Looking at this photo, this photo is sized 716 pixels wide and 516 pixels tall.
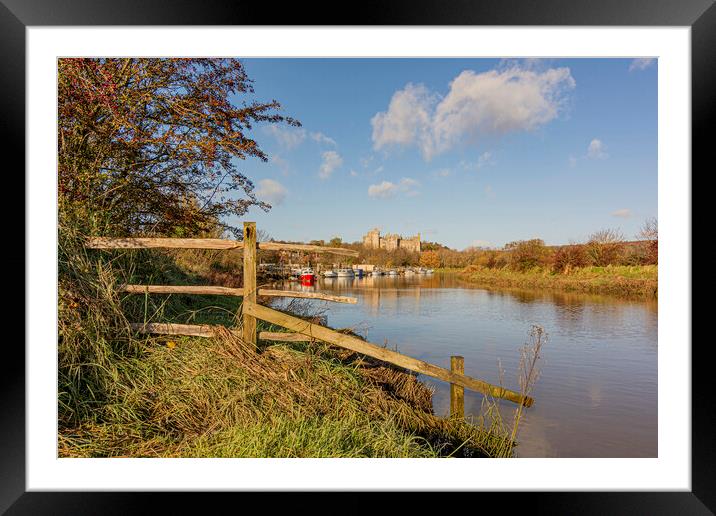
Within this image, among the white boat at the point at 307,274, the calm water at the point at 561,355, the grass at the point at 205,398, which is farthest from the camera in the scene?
the white boat at the point at 307,274

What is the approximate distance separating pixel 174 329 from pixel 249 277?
761 millimetres

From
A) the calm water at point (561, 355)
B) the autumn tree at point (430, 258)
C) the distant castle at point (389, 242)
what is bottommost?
the calm water at point (561, 355)

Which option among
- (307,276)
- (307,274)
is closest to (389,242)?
(307,274)

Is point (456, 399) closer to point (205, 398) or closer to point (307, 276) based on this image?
point (205, 398)

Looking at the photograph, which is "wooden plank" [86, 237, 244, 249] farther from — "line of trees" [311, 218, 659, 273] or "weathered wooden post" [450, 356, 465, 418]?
"line of trees" [311, 218, 659, 273]

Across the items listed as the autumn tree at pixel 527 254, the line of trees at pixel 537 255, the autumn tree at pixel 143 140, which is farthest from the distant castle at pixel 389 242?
the autumn tree at pixel 143 140

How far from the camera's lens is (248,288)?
123 inches

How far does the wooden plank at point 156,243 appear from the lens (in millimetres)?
3184

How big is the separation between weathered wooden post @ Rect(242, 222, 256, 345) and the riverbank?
45.6 feet

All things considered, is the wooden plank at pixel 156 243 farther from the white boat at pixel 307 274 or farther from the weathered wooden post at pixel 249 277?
the white boat at pixel 307 274

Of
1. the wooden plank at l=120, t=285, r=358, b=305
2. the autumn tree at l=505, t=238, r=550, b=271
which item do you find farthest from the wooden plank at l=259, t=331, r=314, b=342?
the autumn tree at l=505, t=238, r=550, b=271

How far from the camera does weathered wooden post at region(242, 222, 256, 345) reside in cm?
311

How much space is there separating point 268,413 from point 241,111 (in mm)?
3527
